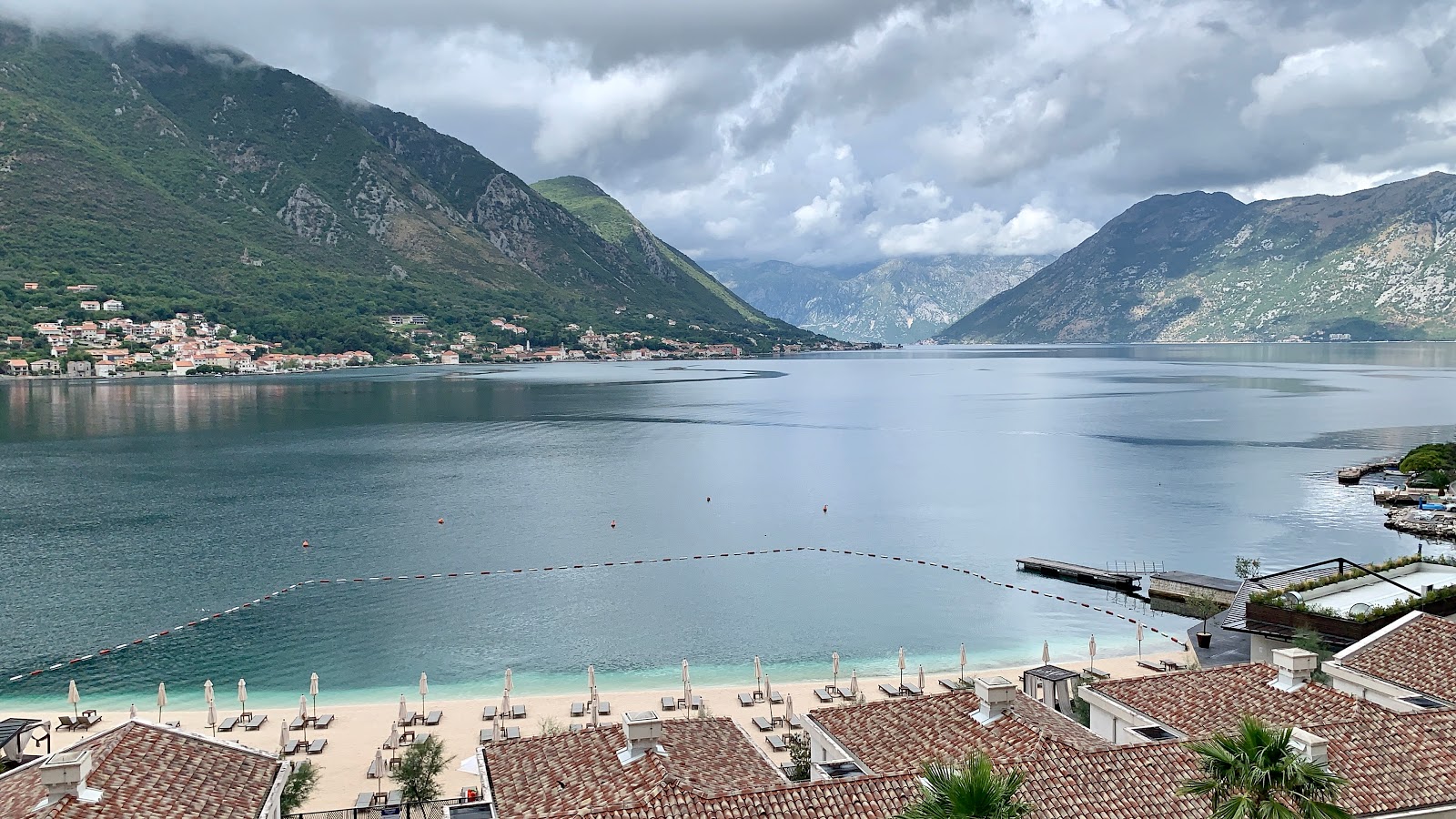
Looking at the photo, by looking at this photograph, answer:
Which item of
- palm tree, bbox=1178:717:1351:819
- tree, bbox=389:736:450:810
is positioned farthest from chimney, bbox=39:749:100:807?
palm tree, bbox=1178:717:1351:819

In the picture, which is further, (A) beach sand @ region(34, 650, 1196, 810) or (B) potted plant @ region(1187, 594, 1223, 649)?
(B) potted plant @ region(1187, 594, 1223, 649)

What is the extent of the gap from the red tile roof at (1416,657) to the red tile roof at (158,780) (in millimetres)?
21763

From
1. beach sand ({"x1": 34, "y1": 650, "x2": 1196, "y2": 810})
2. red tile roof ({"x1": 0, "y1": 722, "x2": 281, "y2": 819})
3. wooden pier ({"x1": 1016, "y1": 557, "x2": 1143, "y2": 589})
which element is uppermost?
red tile roof ({"x1": 0, "y1": 722, "x2": 281, "y2": 819})

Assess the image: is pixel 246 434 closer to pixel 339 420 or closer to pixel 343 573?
pixel 339 420

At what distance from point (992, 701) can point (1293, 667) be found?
7.06m

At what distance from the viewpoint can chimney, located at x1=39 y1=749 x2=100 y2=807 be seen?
561 inches

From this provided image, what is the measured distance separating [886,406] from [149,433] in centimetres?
10113

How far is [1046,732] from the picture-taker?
55.9 feet

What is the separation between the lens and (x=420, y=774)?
2459cm

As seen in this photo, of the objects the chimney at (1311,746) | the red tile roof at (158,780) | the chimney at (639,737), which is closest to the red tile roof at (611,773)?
the chimney at (639,737)

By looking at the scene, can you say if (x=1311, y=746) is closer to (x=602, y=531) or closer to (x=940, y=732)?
(x=940, y=732)

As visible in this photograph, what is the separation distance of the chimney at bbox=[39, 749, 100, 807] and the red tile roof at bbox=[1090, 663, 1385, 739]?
58.9 feet

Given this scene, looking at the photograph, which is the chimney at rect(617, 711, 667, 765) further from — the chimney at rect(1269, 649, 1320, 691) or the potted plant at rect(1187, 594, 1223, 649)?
the potted plant at rect(1187, 594, 1223, 649)

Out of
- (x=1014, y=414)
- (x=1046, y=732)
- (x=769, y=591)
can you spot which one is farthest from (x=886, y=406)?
(x=1046, y=732)
